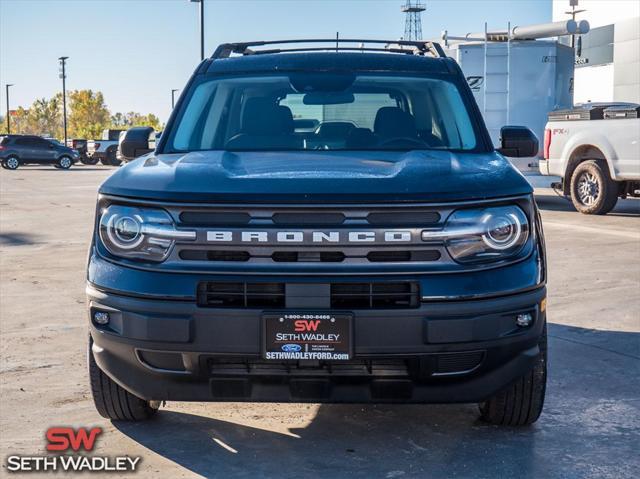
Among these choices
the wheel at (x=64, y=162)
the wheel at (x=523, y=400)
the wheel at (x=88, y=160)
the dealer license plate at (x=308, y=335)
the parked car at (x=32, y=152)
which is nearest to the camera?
the dealer license plate at (x=308, y=335)

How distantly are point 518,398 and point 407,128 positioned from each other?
1.53 metres

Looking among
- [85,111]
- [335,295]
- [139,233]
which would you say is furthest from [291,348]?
[85,111]

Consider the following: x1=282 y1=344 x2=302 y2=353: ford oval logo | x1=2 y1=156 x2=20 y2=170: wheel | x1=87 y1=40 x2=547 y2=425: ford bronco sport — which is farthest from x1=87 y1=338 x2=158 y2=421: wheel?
x1=2 y1=156 x2=20 y2=170: wheel

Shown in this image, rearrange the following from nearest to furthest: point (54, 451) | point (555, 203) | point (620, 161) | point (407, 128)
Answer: point (54, 451), point (407, 128), point (620, 161), point (555, 203)

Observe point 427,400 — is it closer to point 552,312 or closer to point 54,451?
point 54,451

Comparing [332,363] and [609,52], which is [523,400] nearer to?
[332,363]

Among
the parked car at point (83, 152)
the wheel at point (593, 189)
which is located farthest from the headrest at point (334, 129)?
the parked car at point (83, 152)

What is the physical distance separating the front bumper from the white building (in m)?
33.4

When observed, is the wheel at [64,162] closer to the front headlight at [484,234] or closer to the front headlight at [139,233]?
the front headlight at [139,233]

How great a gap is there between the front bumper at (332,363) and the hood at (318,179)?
1.37ft

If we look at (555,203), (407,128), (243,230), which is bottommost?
(555,203)

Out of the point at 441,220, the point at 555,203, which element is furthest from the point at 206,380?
the point at 555,203

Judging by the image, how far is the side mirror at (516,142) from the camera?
541 centimetres

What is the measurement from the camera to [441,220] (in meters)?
3.74
